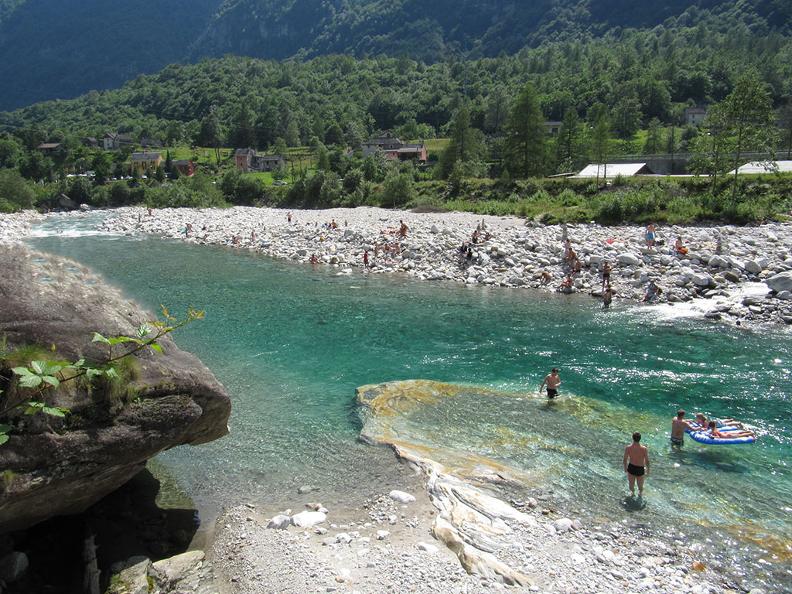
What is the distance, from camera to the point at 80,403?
8.35m

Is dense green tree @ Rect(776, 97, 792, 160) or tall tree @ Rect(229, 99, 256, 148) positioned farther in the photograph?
tall tree @ Rect(229, 99, 256, 148)

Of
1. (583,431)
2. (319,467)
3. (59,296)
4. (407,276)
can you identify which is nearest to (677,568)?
(583,431)

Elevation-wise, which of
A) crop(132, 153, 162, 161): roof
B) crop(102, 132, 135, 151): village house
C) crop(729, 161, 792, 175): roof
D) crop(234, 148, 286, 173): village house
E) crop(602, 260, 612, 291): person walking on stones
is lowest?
crop(602, 260, 612, 291): person walking on stones

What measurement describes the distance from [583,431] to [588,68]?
188955 millimetres

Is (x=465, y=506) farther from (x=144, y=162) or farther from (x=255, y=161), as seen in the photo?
(x=255, y=161)

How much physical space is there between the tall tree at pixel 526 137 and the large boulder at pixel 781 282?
44.3 meters

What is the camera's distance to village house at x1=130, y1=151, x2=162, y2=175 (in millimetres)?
118625

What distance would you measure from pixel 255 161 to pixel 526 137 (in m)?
82.2

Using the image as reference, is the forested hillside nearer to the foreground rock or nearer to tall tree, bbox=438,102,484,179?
tall tree, bbox=438,102,484,179

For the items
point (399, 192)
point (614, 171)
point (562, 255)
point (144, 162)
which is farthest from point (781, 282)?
point (144, 162)

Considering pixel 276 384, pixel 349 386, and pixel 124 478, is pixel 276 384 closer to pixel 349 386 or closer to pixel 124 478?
pixel 349 386

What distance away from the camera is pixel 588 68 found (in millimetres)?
180375

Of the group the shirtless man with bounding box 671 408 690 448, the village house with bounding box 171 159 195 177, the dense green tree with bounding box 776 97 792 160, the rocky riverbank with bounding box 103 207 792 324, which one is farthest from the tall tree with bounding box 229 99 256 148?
the shirtless man with bounding box 671 408 690 448

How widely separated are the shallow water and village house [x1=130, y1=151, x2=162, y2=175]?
94.7 m
